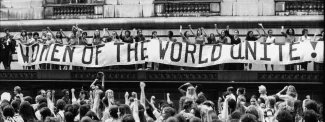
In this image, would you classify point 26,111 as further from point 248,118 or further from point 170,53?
point 170,53

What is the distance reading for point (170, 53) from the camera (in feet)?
80.1

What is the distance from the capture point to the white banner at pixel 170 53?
23328 mm

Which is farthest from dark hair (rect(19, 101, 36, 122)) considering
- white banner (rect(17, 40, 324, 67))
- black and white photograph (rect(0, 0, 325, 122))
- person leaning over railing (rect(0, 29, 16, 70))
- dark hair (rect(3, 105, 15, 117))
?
person leaning over railing (rect(0, 29, 16, 70))

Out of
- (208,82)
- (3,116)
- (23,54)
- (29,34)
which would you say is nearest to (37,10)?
(29,34)

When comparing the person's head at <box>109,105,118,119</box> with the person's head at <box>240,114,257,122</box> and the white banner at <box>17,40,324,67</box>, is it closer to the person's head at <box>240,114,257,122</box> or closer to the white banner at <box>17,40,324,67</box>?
the person's head at <box>240,114,257,122</box>

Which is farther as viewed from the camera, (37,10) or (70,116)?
(37,10)

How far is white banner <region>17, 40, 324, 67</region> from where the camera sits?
23.3 meters

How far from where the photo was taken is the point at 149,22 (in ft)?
98.4

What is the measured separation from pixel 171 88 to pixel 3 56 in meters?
6.96

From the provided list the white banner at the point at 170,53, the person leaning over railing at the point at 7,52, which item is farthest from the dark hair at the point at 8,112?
the person leaning over railing at the point at 7,52

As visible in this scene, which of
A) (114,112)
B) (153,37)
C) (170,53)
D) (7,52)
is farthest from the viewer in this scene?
(7,52)

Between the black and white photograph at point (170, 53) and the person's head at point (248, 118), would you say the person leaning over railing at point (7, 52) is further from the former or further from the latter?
the person's head at point (248, 118)

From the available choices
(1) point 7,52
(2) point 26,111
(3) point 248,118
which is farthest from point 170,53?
(3) point 248,118

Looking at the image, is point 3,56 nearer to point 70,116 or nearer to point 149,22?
point 149,22
